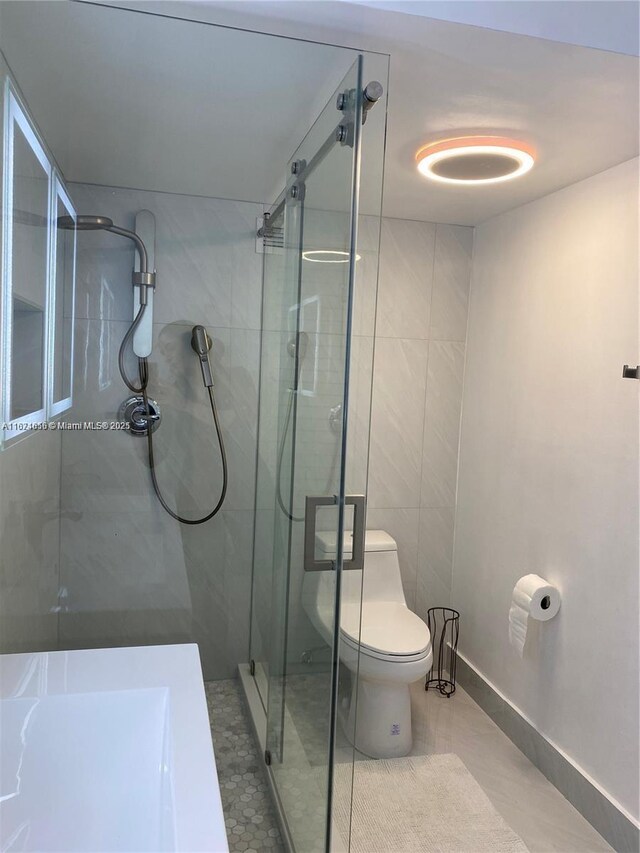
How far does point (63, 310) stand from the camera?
5.07ft

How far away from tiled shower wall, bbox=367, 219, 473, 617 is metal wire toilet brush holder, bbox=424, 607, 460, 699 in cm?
7

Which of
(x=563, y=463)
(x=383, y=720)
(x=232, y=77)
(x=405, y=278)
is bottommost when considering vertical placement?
(x=383, y=720)

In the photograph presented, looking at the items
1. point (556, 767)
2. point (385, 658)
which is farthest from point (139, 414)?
point (556, 767)

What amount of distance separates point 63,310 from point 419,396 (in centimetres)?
207

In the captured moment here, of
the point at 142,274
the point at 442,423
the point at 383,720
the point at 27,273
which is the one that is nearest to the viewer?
the point at 27,273

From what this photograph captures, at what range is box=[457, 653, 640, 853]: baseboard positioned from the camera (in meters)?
2.13

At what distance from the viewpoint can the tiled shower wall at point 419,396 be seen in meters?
3.21

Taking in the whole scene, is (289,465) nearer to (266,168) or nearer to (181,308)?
(181,308)


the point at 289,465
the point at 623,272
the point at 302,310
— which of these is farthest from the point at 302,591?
the point at 623,272

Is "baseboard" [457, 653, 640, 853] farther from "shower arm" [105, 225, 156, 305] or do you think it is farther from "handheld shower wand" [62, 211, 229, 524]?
"shower arm" [105, 225, 156, 305]

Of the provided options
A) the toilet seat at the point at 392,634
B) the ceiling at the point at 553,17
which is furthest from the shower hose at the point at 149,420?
the ceiling at the point at 553,17

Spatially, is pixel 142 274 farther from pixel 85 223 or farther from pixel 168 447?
pixel 168 447

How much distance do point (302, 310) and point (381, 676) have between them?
156 centimetres

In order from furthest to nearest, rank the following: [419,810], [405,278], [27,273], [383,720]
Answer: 1. [405,278]
2. [383,720]
3. [419,810]
4. [27,273]
